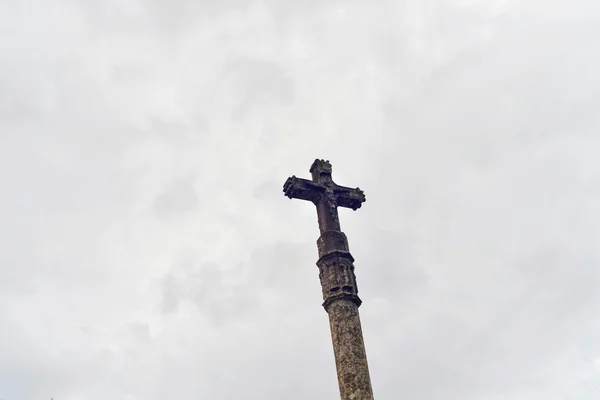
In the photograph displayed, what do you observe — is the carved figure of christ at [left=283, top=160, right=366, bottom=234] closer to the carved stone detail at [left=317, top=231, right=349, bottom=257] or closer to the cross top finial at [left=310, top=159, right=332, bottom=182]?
the cross top finial at [left=310, top=159, right=332, bottom=182]

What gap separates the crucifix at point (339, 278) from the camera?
1050cm

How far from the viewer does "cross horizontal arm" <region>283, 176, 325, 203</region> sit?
1284 centimetres

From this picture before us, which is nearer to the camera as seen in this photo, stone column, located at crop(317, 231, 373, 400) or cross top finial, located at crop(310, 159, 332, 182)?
stone column, located at crop(317, 231, 373, 400)

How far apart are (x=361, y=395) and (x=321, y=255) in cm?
304

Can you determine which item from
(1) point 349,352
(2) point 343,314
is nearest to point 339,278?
(2) point 343,314

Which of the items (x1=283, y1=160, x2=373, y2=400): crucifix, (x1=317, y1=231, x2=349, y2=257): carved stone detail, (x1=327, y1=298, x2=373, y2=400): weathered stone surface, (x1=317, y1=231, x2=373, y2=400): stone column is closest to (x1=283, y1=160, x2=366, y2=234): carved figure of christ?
(x1=283, y1=160, x2=373, y2=400): crucifix

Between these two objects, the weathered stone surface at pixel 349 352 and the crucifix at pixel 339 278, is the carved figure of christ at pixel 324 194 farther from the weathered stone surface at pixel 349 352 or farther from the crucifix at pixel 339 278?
the weathered stone surface at pixel 349 352

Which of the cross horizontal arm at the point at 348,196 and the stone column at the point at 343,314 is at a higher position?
the cross horizontal arm at the point at 348,196

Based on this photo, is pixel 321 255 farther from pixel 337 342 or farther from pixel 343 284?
pixel 337 342

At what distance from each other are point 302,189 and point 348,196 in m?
1.33

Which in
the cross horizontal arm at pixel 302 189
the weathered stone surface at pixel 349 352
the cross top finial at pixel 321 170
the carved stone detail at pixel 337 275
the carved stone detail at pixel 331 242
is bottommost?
the weathered stone surface at pixel 349 352

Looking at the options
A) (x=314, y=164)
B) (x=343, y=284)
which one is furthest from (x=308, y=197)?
(x=343, y=284)

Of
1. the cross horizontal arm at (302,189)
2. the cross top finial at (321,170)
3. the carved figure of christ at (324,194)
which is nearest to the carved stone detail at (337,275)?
the carved figure of christ at (324,194)

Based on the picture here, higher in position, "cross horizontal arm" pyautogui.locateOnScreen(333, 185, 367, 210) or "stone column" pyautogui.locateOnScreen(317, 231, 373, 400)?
"cross horizontal arm" pyautogui.locateOnScreen(333, 185, 367, 210)
